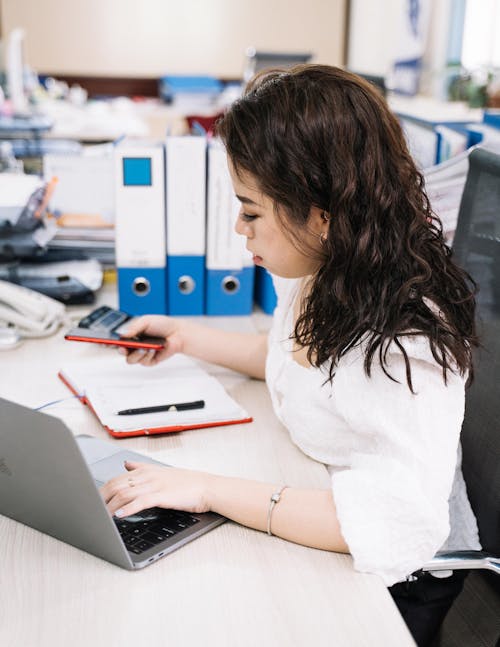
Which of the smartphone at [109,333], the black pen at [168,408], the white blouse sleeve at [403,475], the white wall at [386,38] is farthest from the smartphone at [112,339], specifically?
the white wall at [386,38]

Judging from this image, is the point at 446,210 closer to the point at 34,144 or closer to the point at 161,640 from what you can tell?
the point at 161,640

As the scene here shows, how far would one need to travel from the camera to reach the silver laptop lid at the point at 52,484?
742 mm

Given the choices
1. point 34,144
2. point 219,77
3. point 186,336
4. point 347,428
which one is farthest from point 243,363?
point 219,77

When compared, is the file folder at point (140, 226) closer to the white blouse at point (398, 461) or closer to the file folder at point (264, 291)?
the file folder at point (264, 291)

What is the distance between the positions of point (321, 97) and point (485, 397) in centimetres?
51

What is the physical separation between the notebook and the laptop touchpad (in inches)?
2.5

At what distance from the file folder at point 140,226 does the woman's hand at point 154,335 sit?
265 mm

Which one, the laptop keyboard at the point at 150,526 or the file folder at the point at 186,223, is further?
the file folder at the point at 186,223

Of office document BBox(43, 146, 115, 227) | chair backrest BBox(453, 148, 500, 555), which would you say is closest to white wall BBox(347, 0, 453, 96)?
office document BBox(43, 146, 115, 227)

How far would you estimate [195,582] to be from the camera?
2.60 feet

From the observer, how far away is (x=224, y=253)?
160 centimetres

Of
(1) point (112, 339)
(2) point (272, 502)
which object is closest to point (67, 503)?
(2) point (272, 502)

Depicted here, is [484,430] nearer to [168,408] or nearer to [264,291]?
[168,408]

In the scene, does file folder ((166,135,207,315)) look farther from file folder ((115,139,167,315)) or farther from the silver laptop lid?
the silver laptop lid
